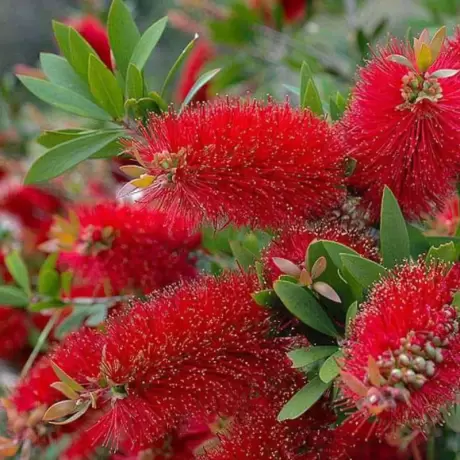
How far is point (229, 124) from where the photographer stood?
0.54 meters

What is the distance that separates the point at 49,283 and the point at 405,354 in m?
0.46

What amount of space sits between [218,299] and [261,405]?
0.26 feet

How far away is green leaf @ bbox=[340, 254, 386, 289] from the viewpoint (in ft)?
1.69

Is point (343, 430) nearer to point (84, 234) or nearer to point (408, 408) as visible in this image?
point (408, 408)

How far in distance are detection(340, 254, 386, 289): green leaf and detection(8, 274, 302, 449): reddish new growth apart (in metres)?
0.08

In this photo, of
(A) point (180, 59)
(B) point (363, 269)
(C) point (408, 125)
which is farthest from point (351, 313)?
(A) point (180, 59)

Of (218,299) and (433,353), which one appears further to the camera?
(218,299)

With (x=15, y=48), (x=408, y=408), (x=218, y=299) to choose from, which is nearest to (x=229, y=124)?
(x=218, y=299)

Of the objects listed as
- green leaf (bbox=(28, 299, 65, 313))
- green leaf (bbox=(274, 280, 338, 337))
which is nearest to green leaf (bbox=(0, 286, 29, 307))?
green leaf (bbox=(28, 299, 65, 313))

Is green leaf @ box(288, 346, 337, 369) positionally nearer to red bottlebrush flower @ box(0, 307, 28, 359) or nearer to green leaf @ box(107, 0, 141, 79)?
green leaf @ box(107, 0, 141, 79)

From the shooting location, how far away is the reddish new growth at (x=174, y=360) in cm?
52

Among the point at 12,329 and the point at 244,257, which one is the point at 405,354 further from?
the point at 12,329

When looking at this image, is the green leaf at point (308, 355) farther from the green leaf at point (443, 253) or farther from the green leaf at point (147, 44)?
the green leaf at point (147, 44)

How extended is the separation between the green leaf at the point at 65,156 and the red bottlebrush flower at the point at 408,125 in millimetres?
197
